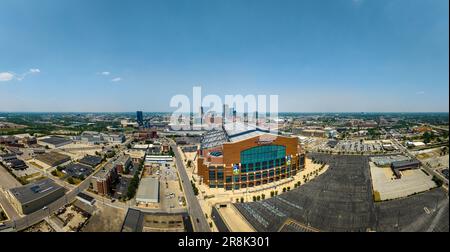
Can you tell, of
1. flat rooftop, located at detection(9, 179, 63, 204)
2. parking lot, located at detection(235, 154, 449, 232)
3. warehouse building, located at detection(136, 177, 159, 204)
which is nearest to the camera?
parking lot, located at detection(235, 154, 449, 232)

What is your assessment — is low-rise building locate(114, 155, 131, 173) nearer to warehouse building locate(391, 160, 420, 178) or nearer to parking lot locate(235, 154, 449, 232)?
parking lot locate(235, 154, 449, 232)

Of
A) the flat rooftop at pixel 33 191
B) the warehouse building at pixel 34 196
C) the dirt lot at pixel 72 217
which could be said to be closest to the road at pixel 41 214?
the warehouse building at pixel 34 196

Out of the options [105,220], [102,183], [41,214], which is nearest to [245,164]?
[105,220]

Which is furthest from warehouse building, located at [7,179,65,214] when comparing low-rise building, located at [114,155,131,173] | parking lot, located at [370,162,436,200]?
parking lot, located at [370,162,436,200]

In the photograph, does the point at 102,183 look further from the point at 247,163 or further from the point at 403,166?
the point at 403,166

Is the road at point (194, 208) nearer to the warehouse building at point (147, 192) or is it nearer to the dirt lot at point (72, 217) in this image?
the warehouse building at point (147, 192)

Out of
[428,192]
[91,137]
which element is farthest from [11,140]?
[428,192]
